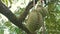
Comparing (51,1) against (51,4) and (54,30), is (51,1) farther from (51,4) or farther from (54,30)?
(54,30)

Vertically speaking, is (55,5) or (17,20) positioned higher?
(55,5)

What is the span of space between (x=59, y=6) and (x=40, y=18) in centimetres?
40

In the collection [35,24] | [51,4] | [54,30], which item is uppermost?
[51,4]

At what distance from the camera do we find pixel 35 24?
54cm

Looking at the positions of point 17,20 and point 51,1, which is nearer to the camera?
point 17,20

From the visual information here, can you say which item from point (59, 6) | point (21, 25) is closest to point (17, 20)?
point (21, 25)

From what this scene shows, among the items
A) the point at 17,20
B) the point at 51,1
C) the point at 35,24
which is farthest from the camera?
the point at 51,1

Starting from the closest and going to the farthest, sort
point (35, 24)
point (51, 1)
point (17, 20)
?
point (35, 24), point (17, 20), point (51, 1)

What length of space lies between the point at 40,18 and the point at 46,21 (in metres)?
0.32

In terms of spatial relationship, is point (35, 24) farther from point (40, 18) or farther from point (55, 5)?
point (55, 5)

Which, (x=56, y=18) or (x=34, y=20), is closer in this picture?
(x=34, y=20)

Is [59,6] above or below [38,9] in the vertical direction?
above

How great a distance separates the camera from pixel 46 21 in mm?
868

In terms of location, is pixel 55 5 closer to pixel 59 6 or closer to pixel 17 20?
pixel 59 6
